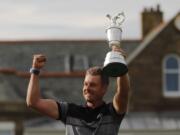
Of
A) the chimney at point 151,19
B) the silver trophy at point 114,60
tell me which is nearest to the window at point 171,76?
the chimney at point 151,19

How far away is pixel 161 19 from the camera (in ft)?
162

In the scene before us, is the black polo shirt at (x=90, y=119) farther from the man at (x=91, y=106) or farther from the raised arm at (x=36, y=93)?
the raised arm at (x=36, y=93)

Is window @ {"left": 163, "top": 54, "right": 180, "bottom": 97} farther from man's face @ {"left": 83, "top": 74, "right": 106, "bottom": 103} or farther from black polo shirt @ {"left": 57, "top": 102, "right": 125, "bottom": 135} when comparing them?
man's face @ {"left": 83, "top": 74, "right": 106, "bottom": 103}

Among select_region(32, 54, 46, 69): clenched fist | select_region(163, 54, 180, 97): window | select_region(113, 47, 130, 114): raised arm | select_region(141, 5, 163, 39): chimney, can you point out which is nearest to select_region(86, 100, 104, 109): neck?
select_region(113, 47, 130, 114): raised arm

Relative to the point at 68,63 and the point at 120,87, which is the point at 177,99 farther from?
the point at 120,87

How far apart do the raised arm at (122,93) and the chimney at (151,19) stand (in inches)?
1612

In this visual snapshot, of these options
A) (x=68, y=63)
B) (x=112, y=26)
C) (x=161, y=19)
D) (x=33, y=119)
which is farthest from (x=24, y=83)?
(x=112, y=26)

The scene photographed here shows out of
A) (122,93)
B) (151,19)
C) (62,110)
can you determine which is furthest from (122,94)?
(151,19)

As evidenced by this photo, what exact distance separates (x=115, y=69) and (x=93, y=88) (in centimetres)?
24

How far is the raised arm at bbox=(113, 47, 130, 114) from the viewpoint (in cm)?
752

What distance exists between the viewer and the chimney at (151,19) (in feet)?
160

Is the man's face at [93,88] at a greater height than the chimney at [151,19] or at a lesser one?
greater

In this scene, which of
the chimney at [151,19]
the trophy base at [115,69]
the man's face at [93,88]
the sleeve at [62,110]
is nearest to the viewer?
the trophy base at [115,69]

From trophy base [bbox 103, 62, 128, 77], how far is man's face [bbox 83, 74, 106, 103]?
0.12 metres
